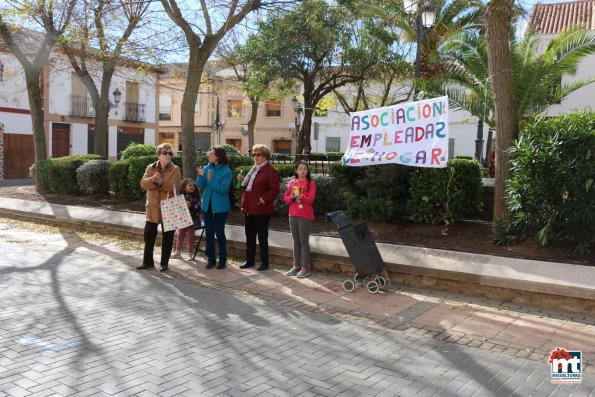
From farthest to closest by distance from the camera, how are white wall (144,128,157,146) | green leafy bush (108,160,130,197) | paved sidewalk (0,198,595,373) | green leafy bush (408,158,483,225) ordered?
white wall (144,128,157,146) < green leafy bush (108,160,130,197) < green leafy bush (408,158,483,225) < paved sidewalk (0,198,595,373)

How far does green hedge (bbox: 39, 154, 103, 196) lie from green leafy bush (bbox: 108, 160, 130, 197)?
186 cm

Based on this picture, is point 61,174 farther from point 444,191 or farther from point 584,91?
point 584,91

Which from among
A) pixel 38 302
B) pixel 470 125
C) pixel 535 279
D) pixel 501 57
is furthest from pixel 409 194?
pixel 470 125

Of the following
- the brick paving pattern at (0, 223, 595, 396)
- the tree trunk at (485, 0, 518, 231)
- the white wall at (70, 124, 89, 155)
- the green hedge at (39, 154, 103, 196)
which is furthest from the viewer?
the white wall at (70, 124, 89, 155)

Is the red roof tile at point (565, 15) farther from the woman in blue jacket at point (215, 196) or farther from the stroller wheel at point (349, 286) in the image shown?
the stroller wheel at point (349, 286)

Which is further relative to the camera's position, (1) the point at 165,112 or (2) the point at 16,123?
(1) the point at 165,112

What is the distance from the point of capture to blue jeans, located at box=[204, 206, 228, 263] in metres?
7.84

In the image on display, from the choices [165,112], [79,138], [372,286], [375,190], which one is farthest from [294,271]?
[165,112]

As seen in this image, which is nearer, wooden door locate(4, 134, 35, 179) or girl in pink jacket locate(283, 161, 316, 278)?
girl in pink jacket locate(283, 161, 316, 278)

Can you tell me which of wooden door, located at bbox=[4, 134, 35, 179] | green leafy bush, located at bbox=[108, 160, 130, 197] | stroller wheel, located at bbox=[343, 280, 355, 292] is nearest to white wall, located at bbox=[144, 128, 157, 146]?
wooden door, located at bbox=[4, 134, 35, 179]

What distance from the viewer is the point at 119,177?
13.9 m

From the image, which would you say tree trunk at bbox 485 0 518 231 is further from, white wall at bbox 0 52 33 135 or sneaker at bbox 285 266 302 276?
white wall at bbox 0 52 33 135

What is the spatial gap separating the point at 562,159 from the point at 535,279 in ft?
6.13

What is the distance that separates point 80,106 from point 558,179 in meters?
29.0
